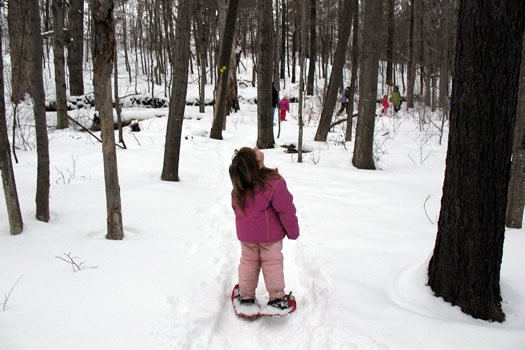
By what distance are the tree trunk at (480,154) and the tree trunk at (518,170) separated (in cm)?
174

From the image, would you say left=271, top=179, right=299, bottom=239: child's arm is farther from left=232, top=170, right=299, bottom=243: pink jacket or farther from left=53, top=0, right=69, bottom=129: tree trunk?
left=53, top=0, right=69, bottom=129: tree trunk

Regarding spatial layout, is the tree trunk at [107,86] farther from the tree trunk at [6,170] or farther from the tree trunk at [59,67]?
the tree trunk at [59,67]

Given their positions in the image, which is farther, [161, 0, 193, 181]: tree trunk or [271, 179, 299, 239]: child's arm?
[161, 0, 193, 181]: tree trunk

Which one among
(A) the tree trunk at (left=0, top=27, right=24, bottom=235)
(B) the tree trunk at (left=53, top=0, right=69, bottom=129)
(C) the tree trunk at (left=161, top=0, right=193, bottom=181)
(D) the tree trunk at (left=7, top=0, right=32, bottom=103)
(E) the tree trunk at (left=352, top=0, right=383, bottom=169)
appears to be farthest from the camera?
(B) the tree trunk at (left=53, top=0, right=69, bottom=129)

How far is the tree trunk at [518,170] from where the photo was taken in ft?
12.8

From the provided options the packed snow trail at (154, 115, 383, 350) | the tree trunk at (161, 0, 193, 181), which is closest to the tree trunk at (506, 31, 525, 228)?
the packed snow trail at (154, 115, 383, 350)

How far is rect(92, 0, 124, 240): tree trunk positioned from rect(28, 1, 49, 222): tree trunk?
0.91 meters

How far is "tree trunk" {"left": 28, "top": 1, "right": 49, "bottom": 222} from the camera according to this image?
3.89 meters

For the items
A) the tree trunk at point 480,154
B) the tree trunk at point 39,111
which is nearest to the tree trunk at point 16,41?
the tree trunk at point 39,111

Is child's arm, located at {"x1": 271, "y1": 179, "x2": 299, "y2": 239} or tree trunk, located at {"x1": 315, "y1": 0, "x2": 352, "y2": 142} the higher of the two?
tree trunk, located at {"x1": 315, "y1": 0, "x2": 352, "y2": 142}

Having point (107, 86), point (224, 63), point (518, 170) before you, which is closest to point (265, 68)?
point (224, 63)


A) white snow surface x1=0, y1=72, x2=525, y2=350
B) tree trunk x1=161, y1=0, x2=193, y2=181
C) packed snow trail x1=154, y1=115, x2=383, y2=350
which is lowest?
packed snow trail x1=154, y1=115, x2=383, y2=350

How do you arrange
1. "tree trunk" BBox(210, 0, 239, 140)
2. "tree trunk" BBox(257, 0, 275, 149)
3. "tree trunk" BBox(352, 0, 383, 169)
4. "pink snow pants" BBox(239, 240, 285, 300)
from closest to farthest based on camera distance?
"pink snow pants" BBox(239, 240, 285, 300), "tree trunk" BBox(352, 0, 383, 169), "tree trunk" BBox(257, 0, 275, 149), "tree trunk" BBox(210, 0, 239, 140)

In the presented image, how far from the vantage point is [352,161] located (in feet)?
28.2
